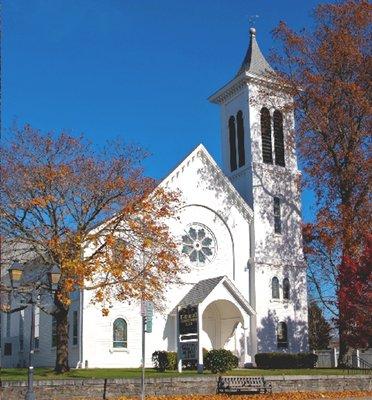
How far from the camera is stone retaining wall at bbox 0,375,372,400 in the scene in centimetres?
2220

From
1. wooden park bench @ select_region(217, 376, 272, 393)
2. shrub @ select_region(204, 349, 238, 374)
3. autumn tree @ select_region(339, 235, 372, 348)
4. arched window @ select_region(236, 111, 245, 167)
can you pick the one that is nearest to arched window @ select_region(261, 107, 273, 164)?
arched window @ select_region(236, 111, 245, 167)

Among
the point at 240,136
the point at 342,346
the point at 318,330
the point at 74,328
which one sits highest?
the point at 240,136

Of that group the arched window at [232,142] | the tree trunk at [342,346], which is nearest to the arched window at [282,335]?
the tree trunk at [342,346]

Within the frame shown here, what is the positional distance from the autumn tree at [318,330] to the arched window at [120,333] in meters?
31.6

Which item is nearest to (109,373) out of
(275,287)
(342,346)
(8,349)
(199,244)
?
(199,244)

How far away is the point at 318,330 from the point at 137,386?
45119mm

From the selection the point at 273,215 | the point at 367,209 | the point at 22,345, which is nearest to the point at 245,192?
the point at 273,215

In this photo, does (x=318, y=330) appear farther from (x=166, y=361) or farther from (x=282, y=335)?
(x=166, y=361)

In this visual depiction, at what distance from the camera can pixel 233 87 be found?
152 ft

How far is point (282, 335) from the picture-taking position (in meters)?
40.8

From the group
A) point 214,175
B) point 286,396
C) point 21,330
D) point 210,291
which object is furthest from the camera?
point 21,330

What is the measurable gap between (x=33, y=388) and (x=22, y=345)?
76.3 ft

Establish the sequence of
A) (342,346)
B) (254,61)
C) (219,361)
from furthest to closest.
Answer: (254,61), (342,346), (219,361)

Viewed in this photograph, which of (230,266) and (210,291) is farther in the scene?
(230,266)
